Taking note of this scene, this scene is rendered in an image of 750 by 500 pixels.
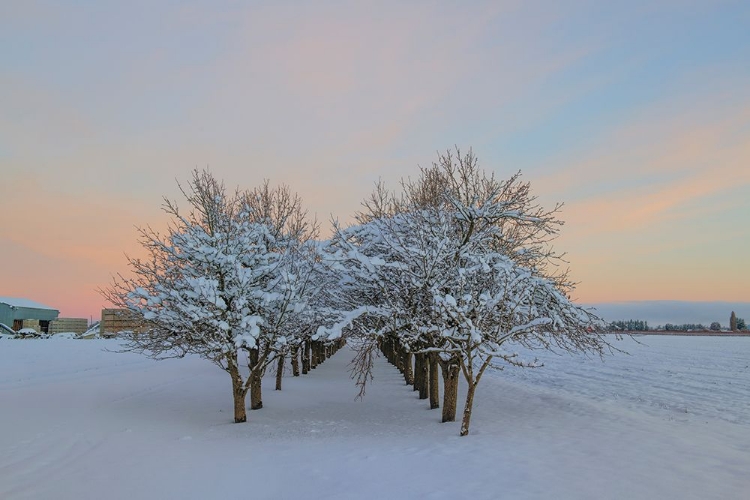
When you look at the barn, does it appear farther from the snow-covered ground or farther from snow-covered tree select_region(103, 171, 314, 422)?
snow-covered tree select_region(103, 171, 314, 422)

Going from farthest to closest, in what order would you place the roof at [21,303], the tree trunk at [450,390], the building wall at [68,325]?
the building wall at [68,325] < the roof at [21,303] < the tree trunk at [450,390]

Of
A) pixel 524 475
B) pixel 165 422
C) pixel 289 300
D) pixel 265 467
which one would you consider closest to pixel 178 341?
pixel 165 422

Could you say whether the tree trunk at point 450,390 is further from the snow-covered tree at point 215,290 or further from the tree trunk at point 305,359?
the tree trunk at point 305,359

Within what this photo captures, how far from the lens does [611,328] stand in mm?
13930

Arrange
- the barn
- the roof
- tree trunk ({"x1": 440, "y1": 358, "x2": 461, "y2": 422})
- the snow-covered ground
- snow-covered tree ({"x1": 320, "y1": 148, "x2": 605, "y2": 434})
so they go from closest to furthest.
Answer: the snow-covered ground, snow-covered tree ({"x1": 320, "y1": 148, "x2": 605, "y2": 434}), tree trunk ({"x1": 440, "y1": 358, "x2": 461, "y2": 422}), the barn, the roof

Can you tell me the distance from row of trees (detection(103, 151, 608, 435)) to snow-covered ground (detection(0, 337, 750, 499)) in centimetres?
174

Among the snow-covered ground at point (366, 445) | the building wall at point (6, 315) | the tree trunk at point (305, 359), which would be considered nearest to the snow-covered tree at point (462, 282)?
the snow-covered ground at point (366, 445)

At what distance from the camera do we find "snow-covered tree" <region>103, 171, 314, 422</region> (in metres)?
12.9

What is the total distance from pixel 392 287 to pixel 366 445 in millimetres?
4319

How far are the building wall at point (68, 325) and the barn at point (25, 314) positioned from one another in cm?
358

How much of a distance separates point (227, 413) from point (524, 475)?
433 inches

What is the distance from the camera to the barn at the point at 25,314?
60.8 m

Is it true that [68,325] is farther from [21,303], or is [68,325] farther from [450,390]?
[450,390]

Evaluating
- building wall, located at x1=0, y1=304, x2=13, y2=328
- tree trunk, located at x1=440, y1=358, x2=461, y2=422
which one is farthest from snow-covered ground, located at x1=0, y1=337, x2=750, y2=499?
building wall, located at x1=0, y1=304, x2=13, y2=328
